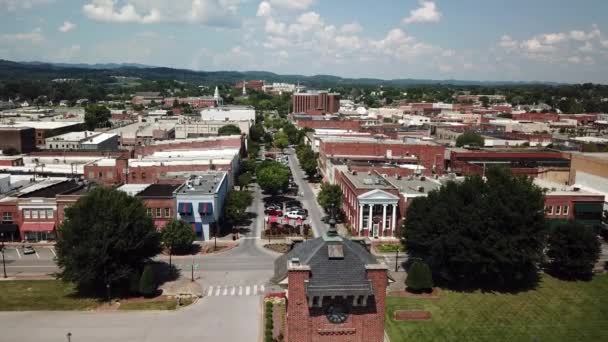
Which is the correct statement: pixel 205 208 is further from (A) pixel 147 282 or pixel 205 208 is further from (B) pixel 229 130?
(B) pixel 229 130

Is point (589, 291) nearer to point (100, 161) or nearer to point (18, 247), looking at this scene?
point (18, 247)

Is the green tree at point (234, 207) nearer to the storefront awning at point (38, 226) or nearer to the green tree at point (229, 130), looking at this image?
the storefront awning at point (38, 226)

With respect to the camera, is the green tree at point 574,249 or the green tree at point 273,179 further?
the green tree at point 273,179

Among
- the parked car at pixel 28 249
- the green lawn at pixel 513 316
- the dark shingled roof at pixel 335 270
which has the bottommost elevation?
the parked car at pixel 28 249

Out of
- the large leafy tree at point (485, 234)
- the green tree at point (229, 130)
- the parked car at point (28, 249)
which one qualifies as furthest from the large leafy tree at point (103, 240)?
the green tree at point (229, 130)

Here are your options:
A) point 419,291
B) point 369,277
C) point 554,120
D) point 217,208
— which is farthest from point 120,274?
point 554,120

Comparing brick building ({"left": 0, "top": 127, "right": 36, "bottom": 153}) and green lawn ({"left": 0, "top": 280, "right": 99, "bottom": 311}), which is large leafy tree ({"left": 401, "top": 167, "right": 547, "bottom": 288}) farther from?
brick building ({"left": 0, "top": 127, "right": 36, "bottom": 153})
